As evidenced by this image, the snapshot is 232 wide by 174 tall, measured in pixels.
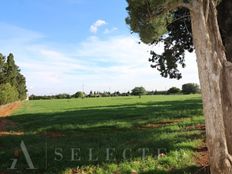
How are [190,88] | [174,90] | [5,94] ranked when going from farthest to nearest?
[174,90], [190,88], [5,94]

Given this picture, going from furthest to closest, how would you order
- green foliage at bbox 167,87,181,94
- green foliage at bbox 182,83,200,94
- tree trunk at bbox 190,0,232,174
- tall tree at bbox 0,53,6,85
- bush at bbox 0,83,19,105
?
A: green foliage at bbox 167,87,181,94, green foliage at bbox 182,83,200,94, tall tree at bbox 0,53,6,85, bush at bbox 0,83,19,105, tree trunk at bbox 190,0,232,174

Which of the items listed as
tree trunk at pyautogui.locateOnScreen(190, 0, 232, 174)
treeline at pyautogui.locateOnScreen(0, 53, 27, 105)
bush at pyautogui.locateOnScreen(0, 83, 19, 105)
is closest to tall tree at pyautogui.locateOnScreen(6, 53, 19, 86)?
treeline at pyautogui.locateOnScreen(0, 53, 27, 105)

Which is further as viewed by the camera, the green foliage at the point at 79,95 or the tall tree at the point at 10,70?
the green foliage at the point at 79,95

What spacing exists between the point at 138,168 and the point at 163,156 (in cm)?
168

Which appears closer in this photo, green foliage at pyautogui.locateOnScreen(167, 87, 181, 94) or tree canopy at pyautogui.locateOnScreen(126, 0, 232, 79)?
tree canopy at pyautogui.locateOnScreen(126, 0, 232, 79)

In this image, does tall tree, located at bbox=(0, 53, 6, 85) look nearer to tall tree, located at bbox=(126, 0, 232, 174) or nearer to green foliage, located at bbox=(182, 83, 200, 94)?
tall tree, located at bbox=(126, 0, 232, 174)

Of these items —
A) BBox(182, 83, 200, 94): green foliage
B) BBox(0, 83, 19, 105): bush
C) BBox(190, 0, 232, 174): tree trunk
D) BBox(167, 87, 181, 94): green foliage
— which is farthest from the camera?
BBox(167, 87, 181, 94): green foliage

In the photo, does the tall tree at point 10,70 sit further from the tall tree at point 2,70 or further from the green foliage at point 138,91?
the green foliage at point 138,91

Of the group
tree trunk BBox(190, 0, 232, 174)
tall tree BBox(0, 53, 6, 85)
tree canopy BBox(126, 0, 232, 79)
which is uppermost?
tall tree BBox(0, 53, 6, 85)

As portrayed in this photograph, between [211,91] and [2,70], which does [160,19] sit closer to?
[211,91]

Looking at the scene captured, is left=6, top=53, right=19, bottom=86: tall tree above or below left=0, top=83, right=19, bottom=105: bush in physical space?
above

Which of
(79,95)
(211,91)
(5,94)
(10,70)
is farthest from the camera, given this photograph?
(79,95)

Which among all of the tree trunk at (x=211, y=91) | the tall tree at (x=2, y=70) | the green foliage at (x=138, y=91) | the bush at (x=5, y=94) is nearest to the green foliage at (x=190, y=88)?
the green foliage at (x=138, y=91)

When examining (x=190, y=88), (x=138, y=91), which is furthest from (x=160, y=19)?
(x=138, y=91)
